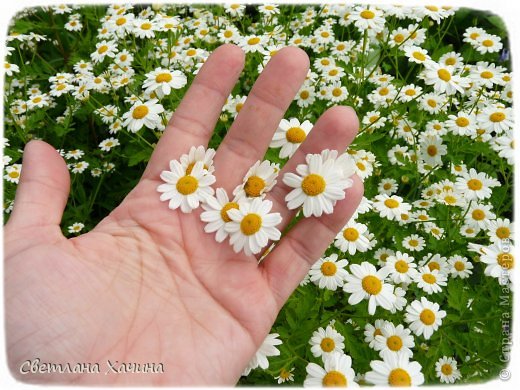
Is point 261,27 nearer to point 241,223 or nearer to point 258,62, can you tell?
point 258,62

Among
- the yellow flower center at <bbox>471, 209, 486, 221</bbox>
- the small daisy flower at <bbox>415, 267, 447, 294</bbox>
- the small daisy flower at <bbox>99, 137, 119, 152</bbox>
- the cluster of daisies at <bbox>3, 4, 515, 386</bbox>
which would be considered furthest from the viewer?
the small daisy flower at <bbox>99, 137, 119, 152</bbox>

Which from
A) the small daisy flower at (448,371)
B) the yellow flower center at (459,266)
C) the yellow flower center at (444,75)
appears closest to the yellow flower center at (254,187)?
the small daisy flower at (448,371)

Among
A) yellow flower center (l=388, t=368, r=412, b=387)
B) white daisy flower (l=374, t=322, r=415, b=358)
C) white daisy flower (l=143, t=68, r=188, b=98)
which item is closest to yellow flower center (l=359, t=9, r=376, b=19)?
white daisy flower (l=143, t=68, r=188, b=98)

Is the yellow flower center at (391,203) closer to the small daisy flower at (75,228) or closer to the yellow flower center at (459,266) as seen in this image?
the yellow flower center at (459,266)

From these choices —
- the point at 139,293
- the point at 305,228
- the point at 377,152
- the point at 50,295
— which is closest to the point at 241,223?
the point at 305,228

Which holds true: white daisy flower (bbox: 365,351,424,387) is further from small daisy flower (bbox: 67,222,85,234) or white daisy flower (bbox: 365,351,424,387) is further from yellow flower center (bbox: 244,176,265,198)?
small daisy flower (bbox: 67,222,85,234)

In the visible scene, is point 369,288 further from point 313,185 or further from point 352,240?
point 313,185
